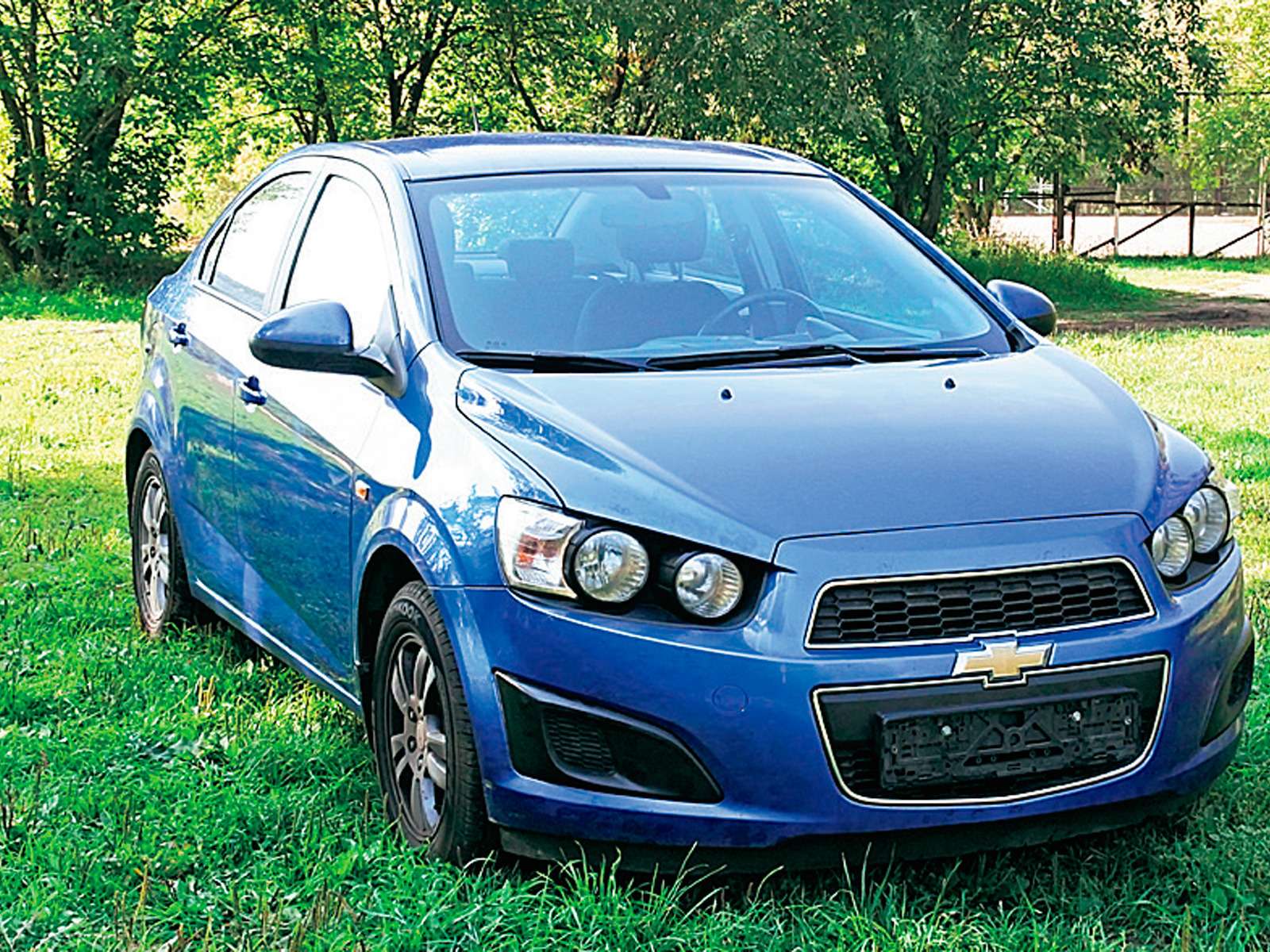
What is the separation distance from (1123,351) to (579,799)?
40.3 feet

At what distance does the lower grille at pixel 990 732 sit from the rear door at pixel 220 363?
231 centimetres

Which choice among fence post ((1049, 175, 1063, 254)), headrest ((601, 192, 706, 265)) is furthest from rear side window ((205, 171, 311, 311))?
fence post ((1049, 175, 1063, 254))

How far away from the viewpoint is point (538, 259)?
4789 millimetres

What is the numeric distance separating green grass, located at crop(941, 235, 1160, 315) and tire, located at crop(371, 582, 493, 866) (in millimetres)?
20714

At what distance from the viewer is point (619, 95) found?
25.8m

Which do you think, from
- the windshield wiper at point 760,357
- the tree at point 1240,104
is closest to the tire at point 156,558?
the windshield wiper at point 760,357

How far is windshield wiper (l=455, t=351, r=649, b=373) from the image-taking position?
14.1 ft

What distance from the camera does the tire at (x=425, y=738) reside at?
12.3ft

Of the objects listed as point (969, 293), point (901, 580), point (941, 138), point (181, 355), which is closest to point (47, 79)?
point (941, 138)

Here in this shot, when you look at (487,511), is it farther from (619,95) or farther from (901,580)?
(619,95)

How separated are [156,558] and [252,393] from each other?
1.34 meters

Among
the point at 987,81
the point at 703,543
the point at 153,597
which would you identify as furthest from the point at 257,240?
the point at 987,81

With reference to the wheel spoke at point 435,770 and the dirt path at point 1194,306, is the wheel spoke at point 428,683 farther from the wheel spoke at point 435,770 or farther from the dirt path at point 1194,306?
the dirt path at point 1194,306

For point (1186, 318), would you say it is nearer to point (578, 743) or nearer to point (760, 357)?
point (760, 357)
